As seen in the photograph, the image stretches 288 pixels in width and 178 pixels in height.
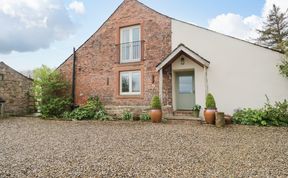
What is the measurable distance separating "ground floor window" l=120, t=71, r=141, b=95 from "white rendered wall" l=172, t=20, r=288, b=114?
12.2ft

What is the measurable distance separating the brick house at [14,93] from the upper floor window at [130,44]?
819 cm

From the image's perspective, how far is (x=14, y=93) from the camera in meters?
14.5

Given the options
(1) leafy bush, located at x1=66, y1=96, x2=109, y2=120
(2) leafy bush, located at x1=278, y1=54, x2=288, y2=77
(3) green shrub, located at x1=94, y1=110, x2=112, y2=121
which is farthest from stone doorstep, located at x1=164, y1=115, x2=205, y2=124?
(2) leafy bush, located at x1=278, y1=54, x2=288, y2=77

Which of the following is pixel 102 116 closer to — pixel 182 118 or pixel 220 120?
pixel 182 118

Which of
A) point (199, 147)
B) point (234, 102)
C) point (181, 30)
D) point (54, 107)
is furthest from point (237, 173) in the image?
point (54, 107)

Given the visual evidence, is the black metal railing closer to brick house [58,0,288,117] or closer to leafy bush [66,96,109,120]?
brick house [58,0,288,117]

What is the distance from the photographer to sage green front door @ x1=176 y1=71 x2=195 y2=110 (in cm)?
1149

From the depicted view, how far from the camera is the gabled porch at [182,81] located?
10.7m

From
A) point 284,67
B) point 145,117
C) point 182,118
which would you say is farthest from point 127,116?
point 284,67

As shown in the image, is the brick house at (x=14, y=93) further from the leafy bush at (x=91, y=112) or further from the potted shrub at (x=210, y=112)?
the potted shrub at (x=210, y=112)

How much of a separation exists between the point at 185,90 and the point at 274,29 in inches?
684

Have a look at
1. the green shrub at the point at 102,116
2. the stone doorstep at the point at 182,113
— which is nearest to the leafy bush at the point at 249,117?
the stone doorstep at the point at 182,113

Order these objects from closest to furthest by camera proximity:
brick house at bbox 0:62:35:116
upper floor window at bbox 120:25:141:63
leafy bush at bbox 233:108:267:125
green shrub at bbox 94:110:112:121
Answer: leafy bush at bbox 233:108:267:125
green shrub at bbox 94:110:112:121
upper floor window at bbox 120:25:141:63
brick house at bbox 0:62:35:116

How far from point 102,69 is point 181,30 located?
18.6 feet
